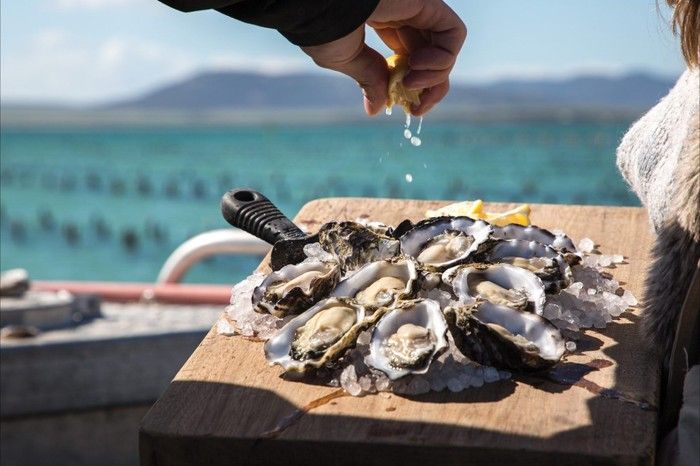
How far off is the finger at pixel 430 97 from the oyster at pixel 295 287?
0.40 meters

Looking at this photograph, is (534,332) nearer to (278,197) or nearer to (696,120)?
(696,120)

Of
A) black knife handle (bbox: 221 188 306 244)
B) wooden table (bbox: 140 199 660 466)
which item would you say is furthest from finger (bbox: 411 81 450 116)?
wooden table (bbox: 140 199 660 466)

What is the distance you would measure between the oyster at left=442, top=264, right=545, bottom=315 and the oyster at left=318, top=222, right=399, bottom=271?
0.15 metres

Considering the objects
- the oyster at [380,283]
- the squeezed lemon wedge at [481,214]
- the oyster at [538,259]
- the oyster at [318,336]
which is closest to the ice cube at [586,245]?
the squeezed lemon wedge at [481,214]

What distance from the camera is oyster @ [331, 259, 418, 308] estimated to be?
1536 mm

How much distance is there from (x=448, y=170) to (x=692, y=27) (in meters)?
29.6

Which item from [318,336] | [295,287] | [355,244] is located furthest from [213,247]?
[318,336]

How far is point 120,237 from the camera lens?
853 inches

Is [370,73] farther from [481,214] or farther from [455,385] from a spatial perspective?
[455,385]

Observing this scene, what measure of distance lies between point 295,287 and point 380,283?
0.46 ft

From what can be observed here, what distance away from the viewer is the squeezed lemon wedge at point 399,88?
1.88 meters

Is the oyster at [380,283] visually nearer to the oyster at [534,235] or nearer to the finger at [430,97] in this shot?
the oyster at [534,235]

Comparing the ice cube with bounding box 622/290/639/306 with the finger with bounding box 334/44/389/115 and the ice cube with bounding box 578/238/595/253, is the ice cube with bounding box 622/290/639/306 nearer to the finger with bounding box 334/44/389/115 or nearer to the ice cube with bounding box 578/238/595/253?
the ice cube with bounding box 578/238/595/253

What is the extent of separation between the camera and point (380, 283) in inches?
62.6
